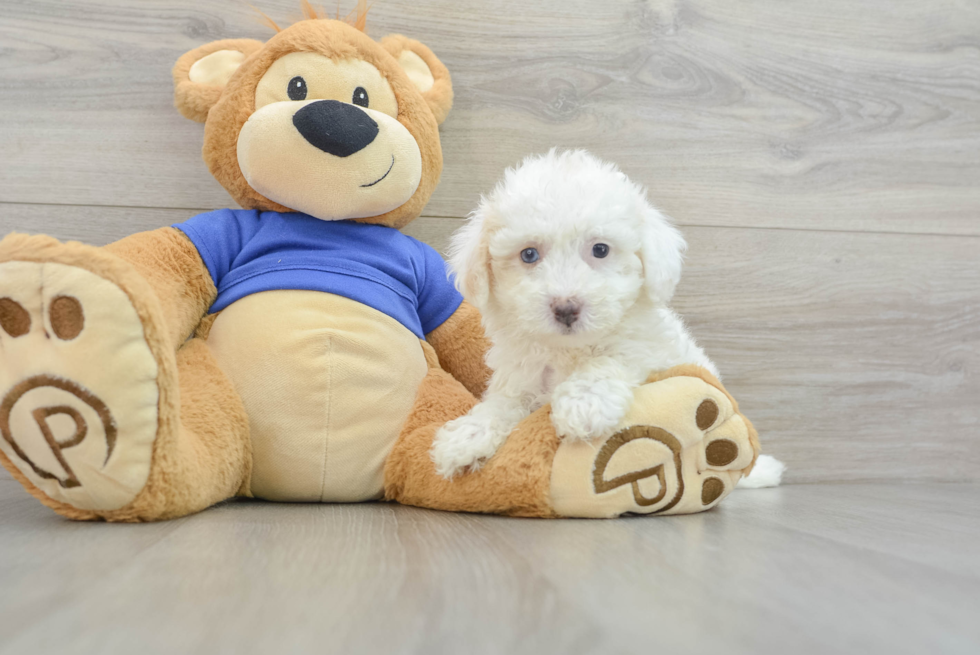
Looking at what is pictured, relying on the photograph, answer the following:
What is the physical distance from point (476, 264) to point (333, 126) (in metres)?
0.29

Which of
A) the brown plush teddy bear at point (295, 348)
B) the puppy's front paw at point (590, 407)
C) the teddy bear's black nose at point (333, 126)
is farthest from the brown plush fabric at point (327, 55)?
the puppy's front paw at point (590, 407)

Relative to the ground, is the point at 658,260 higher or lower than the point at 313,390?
higher

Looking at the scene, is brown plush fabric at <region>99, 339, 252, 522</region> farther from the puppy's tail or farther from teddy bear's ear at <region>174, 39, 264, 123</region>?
the puppy's tail

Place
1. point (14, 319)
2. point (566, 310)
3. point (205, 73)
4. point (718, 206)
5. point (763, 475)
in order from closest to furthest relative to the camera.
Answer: point (14, 319) → point (566, 310) → point (205, 73) → point (763, 475) → point (718, 206)

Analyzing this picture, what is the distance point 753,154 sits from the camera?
1433mm

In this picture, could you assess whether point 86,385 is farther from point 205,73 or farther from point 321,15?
point 321,15

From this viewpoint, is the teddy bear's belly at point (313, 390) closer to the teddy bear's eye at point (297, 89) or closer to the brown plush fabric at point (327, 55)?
the brown plush fabric at point (327, 55)

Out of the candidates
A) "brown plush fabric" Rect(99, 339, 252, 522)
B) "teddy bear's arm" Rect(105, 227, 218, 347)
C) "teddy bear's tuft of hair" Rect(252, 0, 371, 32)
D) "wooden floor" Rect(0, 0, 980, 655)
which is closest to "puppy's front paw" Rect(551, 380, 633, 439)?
"wooden floor" Rect(0, 0, 980, 655)

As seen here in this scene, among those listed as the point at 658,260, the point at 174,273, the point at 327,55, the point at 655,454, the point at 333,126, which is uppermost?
the point at 327,55

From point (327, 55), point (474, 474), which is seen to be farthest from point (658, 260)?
point (327, 55)

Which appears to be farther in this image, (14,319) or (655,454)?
(655,454)

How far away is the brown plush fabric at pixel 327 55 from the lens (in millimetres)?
1056

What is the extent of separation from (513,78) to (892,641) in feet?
3.78

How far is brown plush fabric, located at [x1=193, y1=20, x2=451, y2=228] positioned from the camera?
1.06 metres
